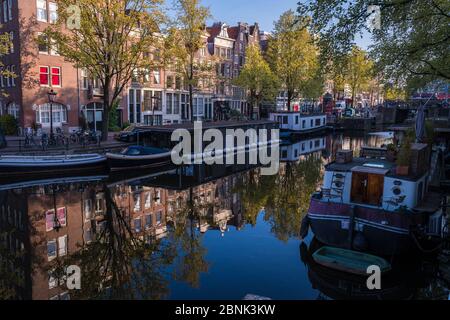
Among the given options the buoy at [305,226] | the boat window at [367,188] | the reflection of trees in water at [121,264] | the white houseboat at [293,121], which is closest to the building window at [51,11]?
the reflection of trees in water at [121,264]

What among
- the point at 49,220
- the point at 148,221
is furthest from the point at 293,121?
the point at 49,220

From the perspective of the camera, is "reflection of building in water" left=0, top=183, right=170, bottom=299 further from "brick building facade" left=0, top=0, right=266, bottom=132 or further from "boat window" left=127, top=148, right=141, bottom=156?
"brick building facade" left=0, top=0, right=266, bottom=132

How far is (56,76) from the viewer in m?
36.2

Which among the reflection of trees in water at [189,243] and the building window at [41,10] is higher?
the building window at [41,10]

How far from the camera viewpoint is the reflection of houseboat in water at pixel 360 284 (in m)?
10.7

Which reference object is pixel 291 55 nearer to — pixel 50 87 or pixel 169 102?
pixel 169 102

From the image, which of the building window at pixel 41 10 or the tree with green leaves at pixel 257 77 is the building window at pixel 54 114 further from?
the tree with green leaves at pixel 257 77

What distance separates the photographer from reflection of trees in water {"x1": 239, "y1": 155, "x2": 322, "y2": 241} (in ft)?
56.6

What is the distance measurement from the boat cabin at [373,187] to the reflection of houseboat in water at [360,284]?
7.06ft

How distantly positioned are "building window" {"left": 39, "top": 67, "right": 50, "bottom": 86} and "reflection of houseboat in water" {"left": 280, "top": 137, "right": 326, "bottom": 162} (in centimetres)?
2266

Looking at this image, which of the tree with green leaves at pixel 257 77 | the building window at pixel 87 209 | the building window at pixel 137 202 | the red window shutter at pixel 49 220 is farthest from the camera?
the tree with green leaves at pixel 257 77

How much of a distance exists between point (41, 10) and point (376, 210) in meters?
34.0

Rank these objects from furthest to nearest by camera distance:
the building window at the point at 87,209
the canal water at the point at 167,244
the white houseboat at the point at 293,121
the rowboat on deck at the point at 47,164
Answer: the white houseboat at the point at 293,121, the rowboat on deck at the point at 47,164, the building window at the point at 87,209, the canal water at the point at 167,244
